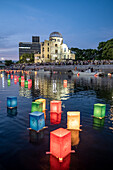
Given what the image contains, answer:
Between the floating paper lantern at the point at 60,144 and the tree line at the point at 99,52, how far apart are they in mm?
71779

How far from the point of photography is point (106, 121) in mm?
9203

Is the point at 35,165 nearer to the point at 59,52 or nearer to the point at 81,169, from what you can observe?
the point at 81,169

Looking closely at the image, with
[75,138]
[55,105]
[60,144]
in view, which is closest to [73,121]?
[75,138]

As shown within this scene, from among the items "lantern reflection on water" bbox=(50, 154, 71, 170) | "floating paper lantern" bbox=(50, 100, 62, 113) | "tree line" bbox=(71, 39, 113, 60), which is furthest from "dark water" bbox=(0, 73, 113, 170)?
"tree line" bbox=(71, 39, 113, 60)

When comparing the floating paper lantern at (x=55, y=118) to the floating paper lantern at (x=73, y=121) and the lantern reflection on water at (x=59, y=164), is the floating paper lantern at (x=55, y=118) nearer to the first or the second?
the floating paper lantern at (x=73, y=121)

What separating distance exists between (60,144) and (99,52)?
88.3 metres

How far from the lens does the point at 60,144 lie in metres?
5.27

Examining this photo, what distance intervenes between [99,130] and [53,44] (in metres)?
117

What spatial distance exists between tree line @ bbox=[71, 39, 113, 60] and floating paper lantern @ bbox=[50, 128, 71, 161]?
71.8 m

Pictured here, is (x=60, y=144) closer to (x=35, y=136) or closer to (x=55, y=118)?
(x=35, y=136)

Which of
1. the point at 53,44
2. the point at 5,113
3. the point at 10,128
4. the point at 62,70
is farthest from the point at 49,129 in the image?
the point at 53,44

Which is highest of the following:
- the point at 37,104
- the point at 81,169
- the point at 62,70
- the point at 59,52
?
the point at 59,52

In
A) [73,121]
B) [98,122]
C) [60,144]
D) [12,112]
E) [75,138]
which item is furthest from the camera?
[12,112]

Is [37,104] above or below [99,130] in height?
above
